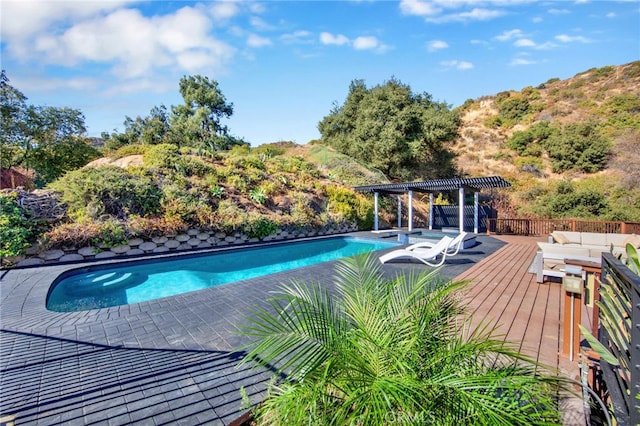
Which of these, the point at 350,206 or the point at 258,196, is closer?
the point at 258,196

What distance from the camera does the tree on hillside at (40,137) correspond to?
41.7 ft

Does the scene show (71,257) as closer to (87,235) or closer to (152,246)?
(87,235)

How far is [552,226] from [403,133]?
33.7ft

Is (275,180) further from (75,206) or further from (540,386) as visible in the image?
(540,386)

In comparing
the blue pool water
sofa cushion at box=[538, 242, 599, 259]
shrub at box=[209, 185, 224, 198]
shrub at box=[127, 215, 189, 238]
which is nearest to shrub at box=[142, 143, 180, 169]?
shrub at box=[209, 185, 224, 198]

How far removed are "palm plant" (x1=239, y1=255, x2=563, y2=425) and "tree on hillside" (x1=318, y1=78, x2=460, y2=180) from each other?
61.6ft

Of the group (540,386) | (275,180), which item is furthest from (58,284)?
(275,180)

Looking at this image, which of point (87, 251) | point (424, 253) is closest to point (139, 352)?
point (424, 253)

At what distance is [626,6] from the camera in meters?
12.1

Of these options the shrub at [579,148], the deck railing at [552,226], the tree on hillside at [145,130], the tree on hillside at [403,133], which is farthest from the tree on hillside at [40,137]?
the shrub at [579,148]

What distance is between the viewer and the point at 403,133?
19812mm

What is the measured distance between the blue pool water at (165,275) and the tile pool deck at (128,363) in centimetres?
122

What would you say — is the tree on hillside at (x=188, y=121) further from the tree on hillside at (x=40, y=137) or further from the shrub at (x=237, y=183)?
the shrub at (x=237, y=183)

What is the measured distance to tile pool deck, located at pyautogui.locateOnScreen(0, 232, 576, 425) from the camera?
7.01 ft
